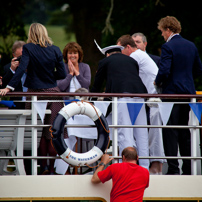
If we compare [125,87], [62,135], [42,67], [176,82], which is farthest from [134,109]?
[42,67]

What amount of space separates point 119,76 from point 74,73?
2.35ft

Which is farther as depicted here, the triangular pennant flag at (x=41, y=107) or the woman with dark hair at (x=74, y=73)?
the woman with dark hair at (x=74, y=73)

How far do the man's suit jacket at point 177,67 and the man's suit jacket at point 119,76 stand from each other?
0.25 meters

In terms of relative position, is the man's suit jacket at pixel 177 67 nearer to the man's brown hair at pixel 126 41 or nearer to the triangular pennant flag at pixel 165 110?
the triangular pennant flag at pixel 165 110

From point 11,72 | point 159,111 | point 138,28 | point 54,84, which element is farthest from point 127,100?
point 138,28

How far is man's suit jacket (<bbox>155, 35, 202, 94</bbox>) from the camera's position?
551cm

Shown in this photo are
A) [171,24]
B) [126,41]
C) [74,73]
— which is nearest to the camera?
[171,24]

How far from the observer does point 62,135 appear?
5055 mm

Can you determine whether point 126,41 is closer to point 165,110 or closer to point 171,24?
point 171,24

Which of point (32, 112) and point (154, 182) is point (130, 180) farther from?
point (32, 112)

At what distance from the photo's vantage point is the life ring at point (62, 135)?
5031 millimetres

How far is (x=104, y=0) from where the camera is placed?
40.9ft

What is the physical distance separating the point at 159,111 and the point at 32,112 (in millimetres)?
1425

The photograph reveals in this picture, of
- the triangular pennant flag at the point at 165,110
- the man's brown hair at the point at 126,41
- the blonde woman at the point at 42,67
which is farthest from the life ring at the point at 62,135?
the man's brown hair at the point at 126,41
